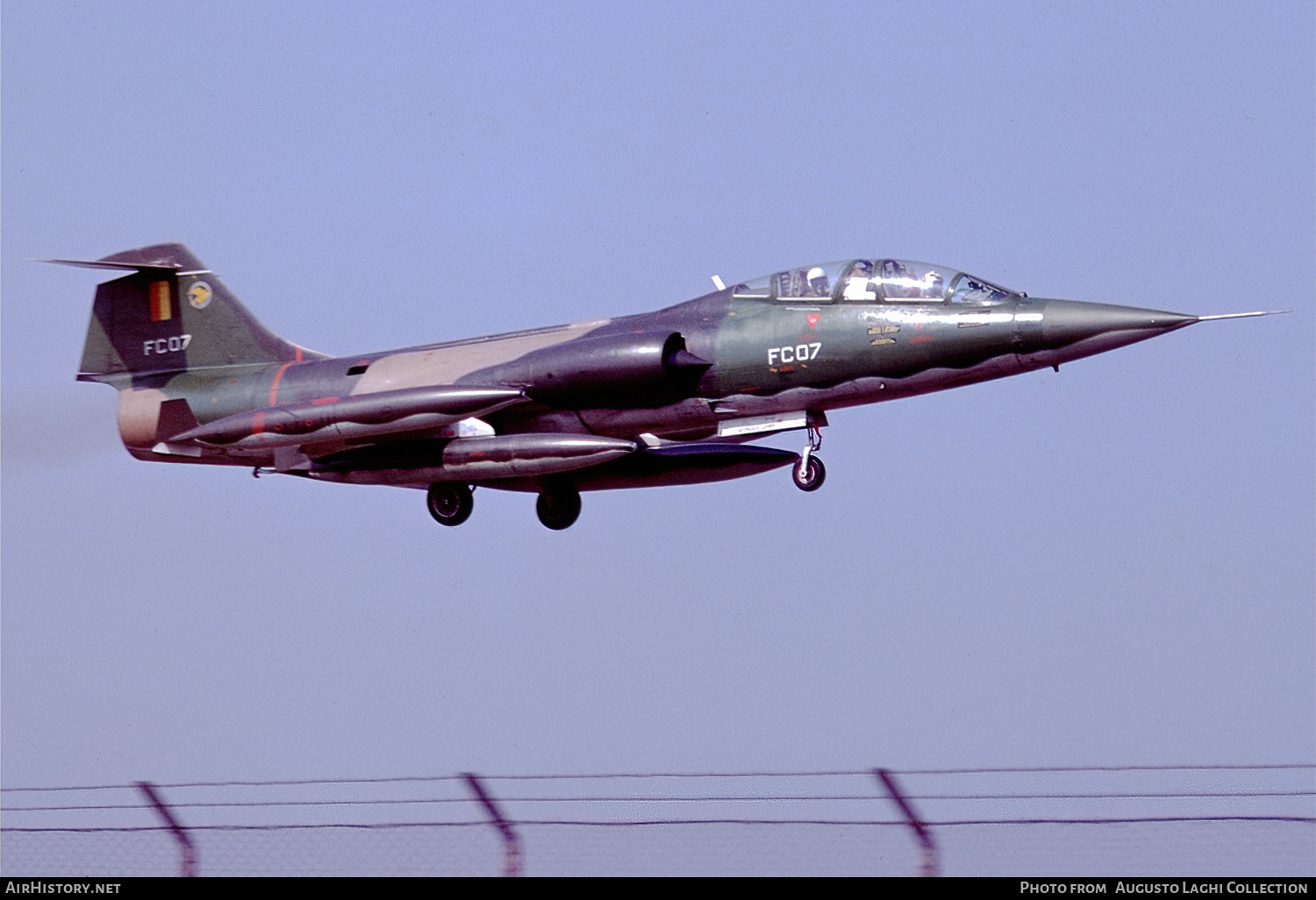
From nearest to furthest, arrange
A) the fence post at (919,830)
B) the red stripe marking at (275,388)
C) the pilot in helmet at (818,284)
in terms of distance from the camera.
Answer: the fence post at (919,830) → the pilot in helmet at (818,284) → the red stripe marking at (275,388)

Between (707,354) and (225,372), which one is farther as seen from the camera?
(225,372)

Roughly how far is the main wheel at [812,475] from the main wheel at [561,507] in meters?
3.68

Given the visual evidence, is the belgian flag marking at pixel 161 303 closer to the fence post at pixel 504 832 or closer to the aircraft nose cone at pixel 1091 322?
the aircraft nose cone at pixel 1091 322

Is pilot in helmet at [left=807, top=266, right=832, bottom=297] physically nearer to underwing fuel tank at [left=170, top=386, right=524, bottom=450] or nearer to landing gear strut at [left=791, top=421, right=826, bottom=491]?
landing gear strut at [left=791, top=421, right=826, bottom=491]

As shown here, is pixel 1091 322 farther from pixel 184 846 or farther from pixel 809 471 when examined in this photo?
pixel 184 846

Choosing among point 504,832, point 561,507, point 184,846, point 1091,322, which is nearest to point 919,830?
point 504,832

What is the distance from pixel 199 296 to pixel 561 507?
5710mm

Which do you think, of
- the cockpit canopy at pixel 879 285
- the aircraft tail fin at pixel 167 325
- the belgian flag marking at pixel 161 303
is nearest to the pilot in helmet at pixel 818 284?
the cockpit canopy at pixel 879 285

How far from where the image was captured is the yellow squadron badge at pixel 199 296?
22.6 metres
